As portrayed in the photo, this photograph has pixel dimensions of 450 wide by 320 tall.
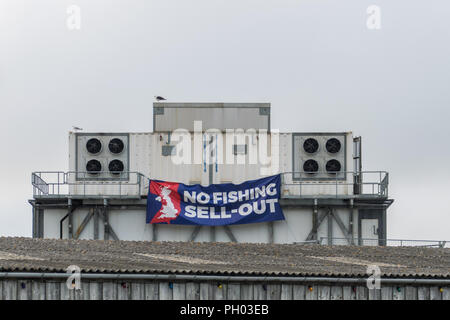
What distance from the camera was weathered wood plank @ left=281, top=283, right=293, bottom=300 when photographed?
36.3 meters

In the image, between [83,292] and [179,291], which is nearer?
[83,292]

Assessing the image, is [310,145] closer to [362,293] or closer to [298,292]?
[362,293]

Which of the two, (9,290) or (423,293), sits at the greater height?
(9,290)

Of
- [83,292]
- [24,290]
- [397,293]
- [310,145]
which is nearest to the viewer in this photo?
[24,290]

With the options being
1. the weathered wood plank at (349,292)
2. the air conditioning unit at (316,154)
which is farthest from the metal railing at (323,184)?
the weathered wood plank at (349,292)

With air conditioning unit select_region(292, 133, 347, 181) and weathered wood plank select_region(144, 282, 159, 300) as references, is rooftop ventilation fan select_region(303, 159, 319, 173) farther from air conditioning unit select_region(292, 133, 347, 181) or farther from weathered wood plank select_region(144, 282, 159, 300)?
weathered wood plank select_region(144, 282, 159, 300)

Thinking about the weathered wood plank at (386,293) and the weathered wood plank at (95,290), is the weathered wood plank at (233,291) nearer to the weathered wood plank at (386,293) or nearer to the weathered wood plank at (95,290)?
the weathered wood plank at (95,290)

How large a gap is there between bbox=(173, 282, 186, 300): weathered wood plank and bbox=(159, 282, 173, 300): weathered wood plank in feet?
0.42

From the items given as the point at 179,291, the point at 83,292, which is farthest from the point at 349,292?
the point at 83,292

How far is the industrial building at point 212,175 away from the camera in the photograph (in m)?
66.2

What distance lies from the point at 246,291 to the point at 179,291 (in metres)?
2.15

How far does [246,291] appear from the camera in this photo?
35.8 meters

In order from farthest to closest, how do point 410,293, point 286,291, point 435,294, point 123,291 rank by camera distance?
1. point 435,294
2. point 410,293
3. point 286,291
4. point 123,291

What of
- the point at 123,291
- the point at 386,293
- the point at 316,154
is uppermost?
the point at 316,154
